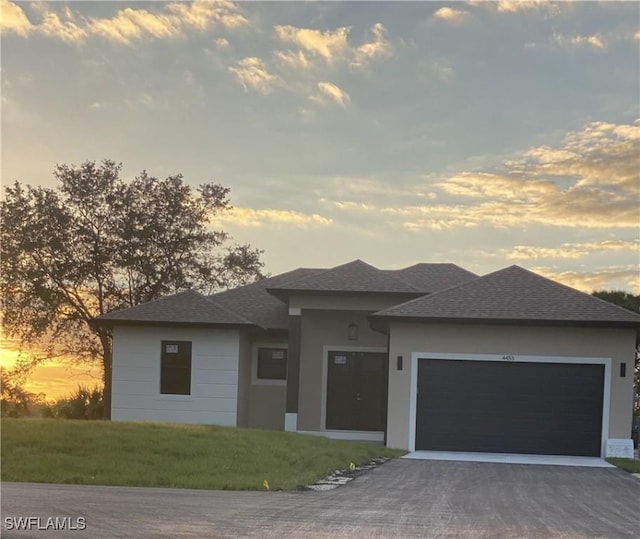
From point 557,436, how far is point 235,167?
40.7 ft

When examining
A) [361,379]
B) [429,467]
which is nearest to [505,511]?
[429,467]

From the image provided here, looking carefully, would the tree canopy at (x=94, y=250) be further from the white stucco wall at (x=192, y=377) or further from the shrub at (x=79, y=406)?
the white stucco wall at (x=192, y=377)

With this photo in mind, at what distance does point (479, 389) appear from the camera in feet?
59.2

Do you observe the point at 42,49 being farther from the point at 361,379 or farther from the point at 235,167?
the point at 361,379

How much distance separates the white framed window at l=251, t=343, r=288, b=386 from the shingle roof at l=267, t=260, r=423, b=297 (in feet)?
7.26

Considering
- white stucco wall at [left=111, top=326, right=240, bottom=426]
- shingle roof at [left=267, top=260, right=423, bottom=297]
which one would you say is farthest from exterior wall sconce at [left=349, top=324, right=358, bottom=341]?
white stucco wall at [left=111, top=326, right=240, bottom=426]

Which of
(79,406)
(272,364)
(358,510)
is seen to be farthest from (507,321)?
(79,406)

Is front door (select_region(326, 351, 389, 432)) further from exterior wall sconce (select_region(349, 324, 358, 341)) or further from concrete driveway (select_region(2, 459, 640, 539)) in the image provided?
concrete driveway (select_region(2, 459, 640, 539))

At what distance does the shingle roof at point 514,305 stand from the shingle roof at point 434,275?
3.42 m

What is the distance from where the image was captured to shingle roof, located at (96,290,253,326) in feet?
66.6

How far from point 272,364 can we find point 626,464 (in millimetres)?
10195

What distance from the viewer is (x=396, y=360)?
18297 mm

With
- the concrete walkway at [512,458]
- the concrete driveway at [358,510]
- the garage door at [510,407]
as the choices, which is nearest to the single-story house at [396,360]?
the garage door at [510,407]

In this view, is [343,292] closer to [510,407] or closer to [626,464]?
[510,407]
